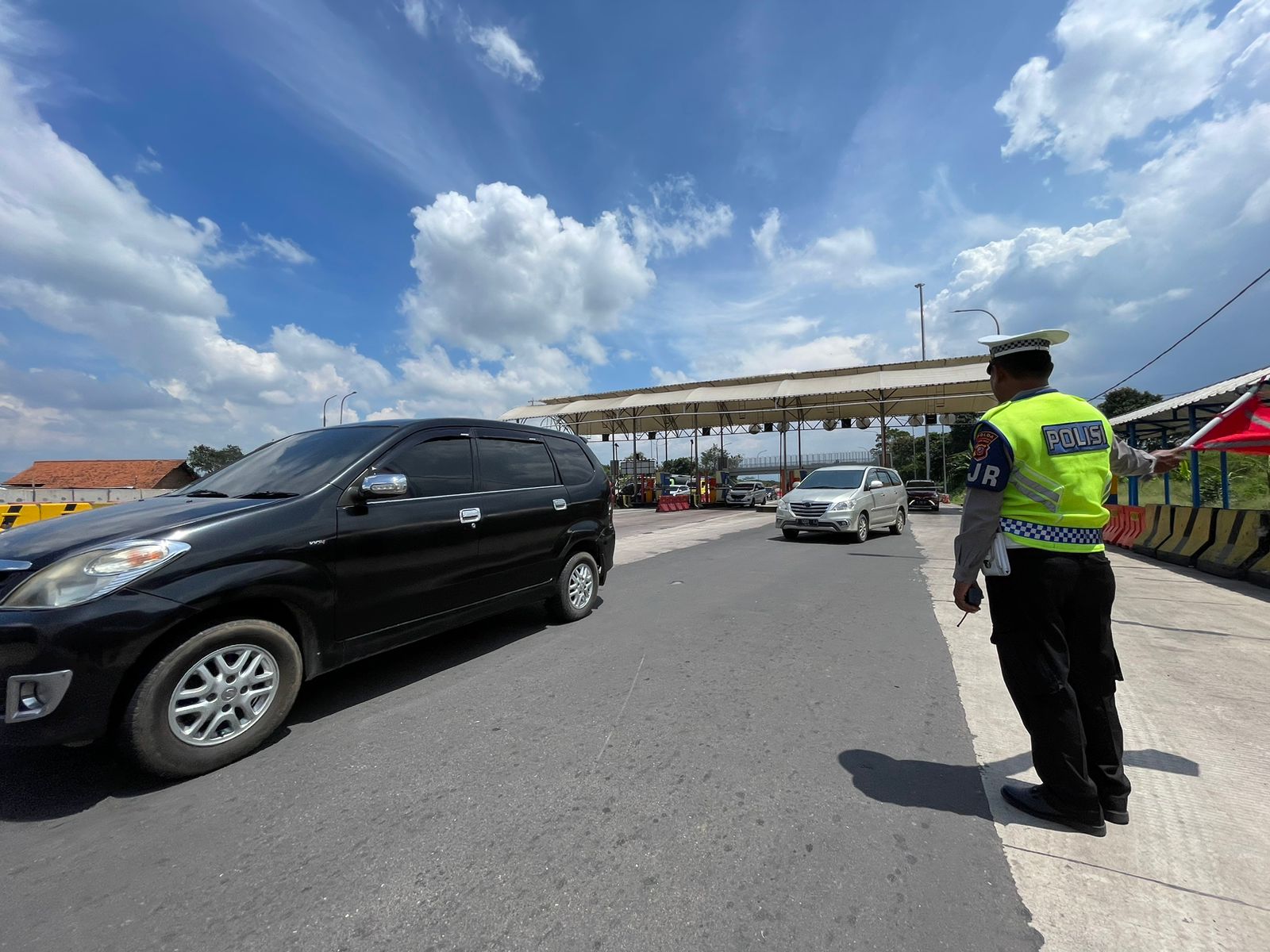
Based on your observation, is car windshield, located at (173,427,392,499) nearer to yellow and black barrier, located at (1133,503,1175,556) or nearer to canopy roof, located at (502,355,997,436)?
yellow and black barrier, located at (1133,503,1175,556)

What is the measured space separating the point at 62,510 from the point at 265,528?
10.5 metres

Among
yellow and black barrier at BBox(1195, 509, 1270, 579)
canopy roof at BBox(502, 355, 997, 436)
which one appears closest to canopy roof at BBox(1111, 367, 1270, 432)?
yellow and black barrier at BBox(1195, 509, 1270, 579)

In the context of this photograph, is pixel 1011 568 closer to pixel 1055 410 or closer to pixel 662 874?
pixel 1055 410

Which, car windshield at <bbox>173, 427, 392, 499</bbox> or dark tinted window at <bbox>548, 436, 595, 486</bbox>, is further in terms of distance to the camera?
dark tinted window at <bbox>548, 436, 595, 486</bbox>

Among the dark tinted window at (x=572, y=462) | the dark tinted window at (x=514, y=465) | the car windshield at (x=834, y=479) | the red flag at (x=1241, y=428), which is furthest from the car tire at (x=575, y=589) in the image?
the car windshield at (x=834, y=479)

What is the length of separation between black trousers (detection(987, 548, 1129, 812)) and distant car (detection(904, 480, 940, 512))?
77.4 ft

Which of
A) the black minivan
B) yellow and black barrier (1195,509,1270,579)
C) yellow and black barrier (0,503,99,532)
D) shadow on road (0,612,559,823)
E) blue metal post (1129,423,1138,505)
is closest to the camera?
the black minivan

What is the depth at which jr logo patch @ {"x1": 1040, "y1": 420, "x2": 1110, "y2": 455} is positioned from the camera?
2.26 metres

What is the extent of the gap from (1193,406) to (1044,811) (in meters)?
13.1

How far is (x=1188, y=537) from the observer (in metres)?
8.88

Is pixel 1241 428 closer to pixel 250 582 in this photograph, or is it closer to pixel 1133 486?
pixel 250 582

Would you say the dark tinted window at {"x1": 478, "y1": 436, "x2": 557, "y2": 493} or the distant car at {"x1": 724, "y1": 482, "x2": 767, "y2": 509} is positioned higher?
the dark tinted window at {"x1": 478, "y1": 436, "x2": 557, "y2": 493}

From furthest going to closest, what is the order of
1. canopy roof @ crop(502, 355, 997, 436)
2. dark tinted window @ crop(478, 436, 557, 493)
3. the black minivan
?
canopy roof @ crop(502, 355, 997, 436)
dark tinted window @ crop(478, 436, 557, 493)
the black minivan

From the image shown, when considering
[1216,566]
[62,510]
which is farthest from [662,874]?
[62,510]
